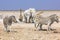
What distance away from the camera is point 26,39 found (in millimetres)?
11742

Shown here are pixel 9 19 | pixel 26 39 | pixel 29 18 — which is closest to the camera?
pixel 26 39

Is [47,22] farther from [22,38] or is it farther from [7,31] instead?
[22,38]

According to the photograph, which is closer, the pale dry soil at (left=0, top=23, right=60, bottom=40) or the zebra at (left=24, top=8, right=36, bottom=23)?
the pale dry soil at (left=0, top=23, right=60, bottom=40)

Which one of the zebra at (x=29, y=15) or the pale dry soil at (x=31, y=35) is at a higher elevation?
the zebra at (x=29, y=15)

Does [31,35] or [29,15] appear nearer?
[31,35]

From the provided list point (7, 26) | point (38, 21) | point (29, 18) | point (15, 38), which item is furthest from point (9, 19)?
point (29, 18)

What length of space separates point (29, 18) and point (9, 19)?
8687 millimetres

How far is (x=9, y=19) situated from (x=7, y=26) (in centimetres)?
50

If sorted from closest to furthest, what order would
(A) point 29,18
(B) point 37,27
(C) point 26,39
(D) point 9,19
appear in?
(C) point 26,39, (D) point 9,19, (B) point 37,27, (A) point 29,18

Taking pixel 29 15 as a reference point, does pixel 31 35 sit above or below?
below

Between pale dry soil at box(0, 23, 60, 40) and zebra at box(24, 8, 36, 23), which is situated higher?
zebra at box(24, 8, 36, 23)

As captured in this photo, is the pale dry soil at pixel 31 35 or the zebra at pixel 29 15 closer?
the pale dry soil at pixel 31 35

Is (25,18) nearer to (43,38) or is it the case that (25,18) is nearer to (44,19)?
(44,19)

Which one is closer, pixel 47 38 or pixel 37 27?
pixel 47 38
